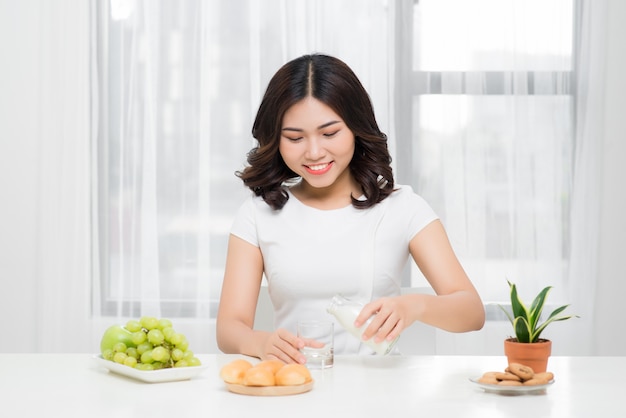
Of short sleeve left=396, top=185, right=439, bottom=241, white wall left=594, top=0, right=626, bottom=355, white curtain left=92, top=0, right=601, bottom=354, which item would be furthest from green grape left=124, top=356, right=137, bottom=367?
white wall left=594, top=0, right=626, bottom=355

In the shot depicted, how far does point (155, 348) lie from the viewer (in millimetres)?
1622

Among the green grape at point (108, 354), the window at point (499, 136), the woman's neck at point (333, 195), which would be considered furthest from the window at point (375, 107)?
the green grape at point (108, 354)

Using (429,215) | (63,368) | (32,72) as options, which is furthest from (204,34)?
(63,368)

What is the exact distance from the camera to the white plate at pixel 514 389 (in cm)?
148

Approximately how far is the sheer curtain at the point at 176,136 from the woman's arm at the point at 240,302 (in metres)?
1.41

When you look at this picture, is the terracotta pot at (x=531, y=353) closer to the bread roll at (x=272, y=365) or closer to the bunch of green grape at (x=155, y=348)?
the bread roll at (x=272, y=365)

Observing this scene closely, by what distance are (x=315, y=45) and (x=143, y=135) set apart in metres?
0.83

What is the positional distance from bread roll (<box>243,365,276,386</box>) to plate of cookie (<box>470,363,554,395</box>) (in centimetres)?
36

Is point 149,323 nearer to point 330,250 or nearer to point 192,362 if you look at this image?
point 192,362

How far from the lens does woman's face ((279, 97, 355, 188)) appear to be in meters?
2.14

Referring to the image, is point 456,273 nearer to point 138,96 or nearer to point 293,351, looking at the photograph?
point 293,351

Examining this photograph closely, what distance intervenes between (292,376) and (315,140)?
0.78 meters

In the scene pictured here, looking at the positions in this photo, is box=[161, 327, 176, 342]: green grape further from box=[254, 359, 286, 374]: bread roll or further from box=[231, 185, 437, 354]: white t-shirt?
box=[231, 185, 437, 354]: white t-shirt

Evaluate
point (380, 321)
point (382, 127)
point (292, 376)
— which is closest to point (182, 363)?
point (292, 376)
